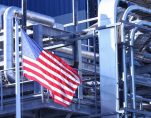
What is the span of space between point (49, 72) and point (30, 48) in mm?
817

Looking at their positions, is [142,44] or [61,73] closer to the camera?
[61,73]

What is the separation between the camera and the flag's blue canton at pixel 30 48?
54.8 feet

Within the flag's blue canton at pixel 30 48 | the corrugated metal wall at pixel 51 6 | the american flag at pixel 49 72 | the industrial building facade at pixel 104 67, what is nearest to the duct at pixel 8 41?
the industrial building facade at pixel 104 67

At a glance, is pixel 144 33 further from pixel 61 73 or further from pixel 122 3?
pixel 61 73

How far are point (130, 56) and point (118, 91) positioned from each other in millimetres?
1106

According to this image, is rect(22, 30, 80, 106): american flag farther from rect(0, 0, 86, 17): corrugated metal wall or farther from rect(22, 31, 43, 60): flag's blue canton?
rect(0, 0, 86, 17): corrugated metal wall

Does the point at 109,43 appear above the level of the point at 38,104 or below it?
above

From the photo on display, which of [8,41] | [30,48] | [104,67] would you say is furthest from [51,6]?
[30,48]

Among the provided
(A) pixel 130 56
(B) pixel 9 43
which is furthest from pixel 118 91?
(B) pixel 9 43

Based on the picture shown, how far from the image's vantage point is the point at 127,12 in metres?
18.2

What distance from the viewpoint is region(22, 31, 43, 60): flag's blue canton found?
16717 millimetres

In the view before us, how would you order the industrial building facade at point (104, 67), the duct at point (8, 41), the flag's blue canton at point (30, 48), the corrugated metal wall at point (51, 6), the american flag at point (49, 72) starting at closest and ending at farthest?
the american flag at point (49, 72), the flag's blue canton at point (30, 48), the industrial building facade at point (104, 67), the duct at point (8, 41), the corrugated metal wall at point (51, 6)

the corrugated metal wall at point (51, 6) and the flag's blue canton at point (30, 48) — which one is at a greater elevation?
the corrugated metal wall at point (51, 6)

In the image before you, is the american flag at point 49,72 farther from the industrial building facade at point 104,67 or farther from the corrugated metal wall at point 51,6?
the corrugated metal wall at point 51,6
